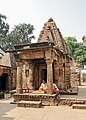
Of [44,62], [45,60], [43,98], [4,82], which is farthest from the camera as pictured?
[4,82]

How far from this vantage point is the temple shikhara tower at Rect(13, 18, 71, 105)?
1156cm

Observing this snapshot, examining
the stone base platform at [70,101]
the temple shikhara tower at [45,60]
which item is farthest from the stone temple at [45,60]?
the stone base platform at [70,101]

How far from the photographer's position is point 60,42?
699 inches

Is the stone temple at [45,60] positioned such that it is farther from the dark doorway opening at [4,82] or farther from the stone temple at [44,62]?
the dark doorway opening at [4,82]

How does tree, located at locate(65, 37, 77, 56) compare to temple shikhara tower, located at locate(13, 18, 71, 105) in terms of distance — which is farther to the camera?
tree, located at locate(65, 37, 77, 56)

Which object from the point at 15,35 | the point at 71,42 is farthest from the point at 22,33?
the point at 71,42

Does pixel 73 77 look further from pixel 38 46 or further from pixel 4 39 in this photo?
pixel 4 39

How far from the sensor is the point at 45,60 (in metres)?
15.2

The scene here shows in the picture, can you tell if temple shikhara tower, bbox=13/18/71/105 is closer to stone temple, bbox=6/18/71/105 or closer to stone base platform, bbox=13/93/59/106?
stone temple, bbox=6/18/71/105

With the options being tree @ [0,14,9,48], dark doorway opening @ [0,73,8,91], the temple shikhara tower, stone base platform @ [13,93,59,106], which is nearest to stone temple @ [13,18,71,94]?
the temple shikhara tower

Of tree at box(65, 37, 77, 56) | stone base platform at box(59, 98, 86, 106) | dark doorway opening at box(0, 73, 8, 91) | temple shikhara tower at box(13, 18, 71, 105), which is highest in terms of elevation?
tree at box(65, 37, 77, 56)

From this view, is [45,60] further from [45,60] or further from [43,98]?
[43,98]

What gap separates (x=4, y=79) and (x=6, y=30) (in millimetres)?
25023

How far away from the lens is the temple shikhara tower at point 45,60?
11.6m
